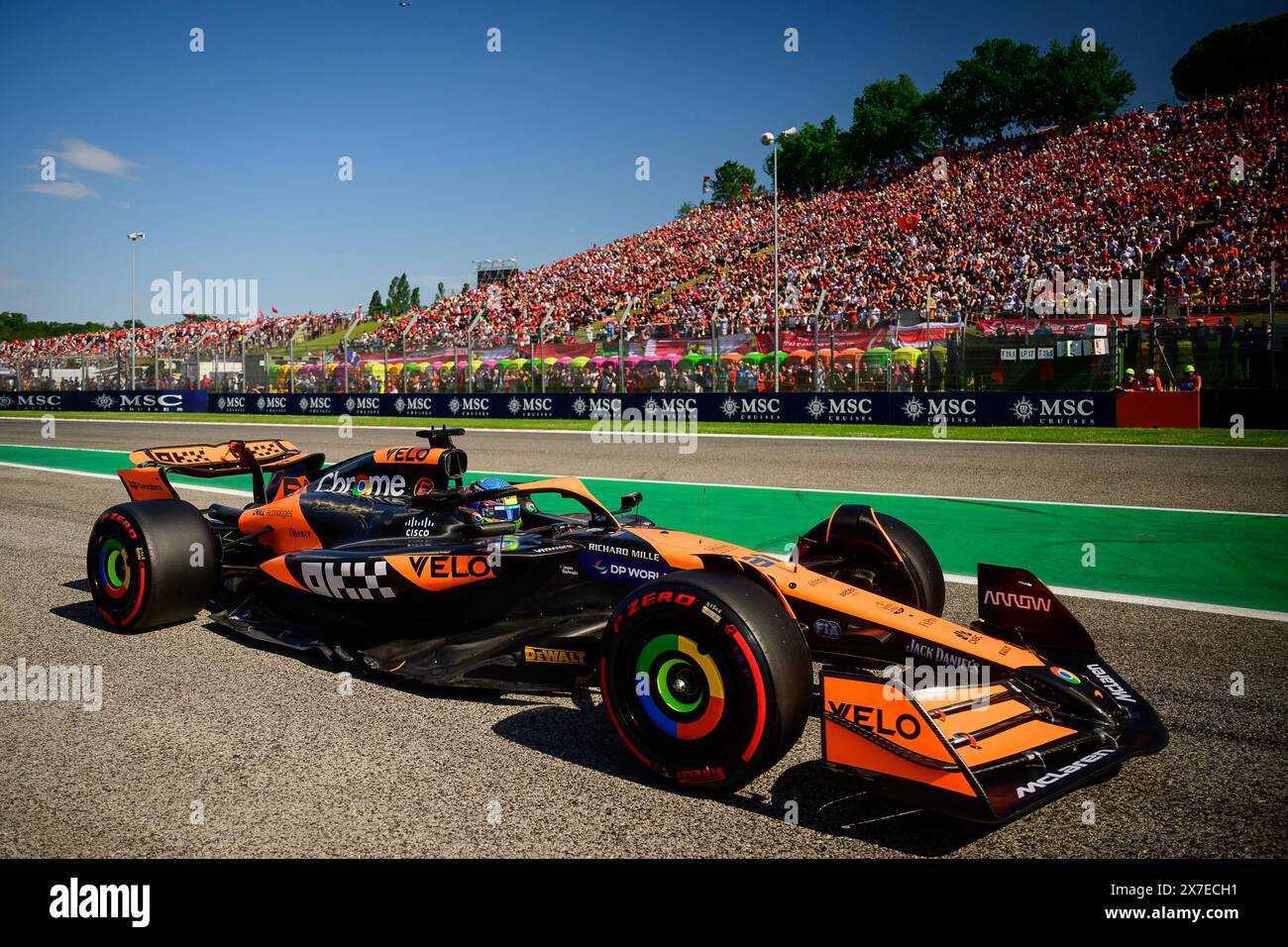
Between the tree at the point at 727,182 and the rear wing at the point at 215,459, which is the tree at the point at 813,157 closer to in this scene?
the tree at the point at 727,182

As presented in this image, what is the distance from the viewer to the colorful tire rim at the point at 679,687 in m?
3.31

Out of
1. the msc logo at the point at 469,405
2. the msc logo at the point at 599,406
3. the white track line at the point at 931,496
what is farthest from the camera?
the msc logo at the point at 469,405

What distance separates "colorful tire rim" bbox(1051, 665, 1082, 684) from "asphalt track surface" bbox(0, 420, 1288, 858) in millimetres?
366

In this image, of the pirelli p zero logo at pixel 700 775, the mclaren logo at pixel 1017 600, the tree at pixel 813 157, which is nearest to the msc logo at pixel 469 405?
the mclaren logo at pixel 1017 600

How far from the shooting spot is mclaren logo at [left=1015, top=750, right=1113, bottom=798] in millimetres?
2871

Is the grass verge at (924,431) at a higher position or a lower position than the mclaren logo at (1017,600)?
higher

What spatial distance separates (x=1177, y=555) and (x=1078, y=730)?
190 inches

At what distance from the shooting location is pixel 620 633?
3551 mm

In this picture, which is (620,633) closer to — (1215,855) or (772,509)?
(1215,855)

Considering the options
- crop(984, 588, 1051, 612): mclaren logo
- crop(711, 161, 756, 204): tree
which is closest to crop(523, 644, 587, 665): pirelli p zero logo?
crop(984, 588, 1051, 612): mclaren logo

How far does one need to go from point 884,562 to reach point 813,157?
2897 inches

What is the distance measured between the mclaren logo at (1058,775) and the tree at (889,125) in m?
71.4

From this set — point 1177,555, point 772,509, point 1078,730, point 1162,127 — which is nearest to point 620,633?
point 1078,730

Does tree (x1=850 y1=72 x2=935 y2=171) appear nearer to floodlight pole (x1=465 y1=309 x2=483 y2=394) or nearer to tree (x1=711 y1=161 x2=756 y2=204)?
tree (x1=711 y1=161 x2=756 y2=204)
